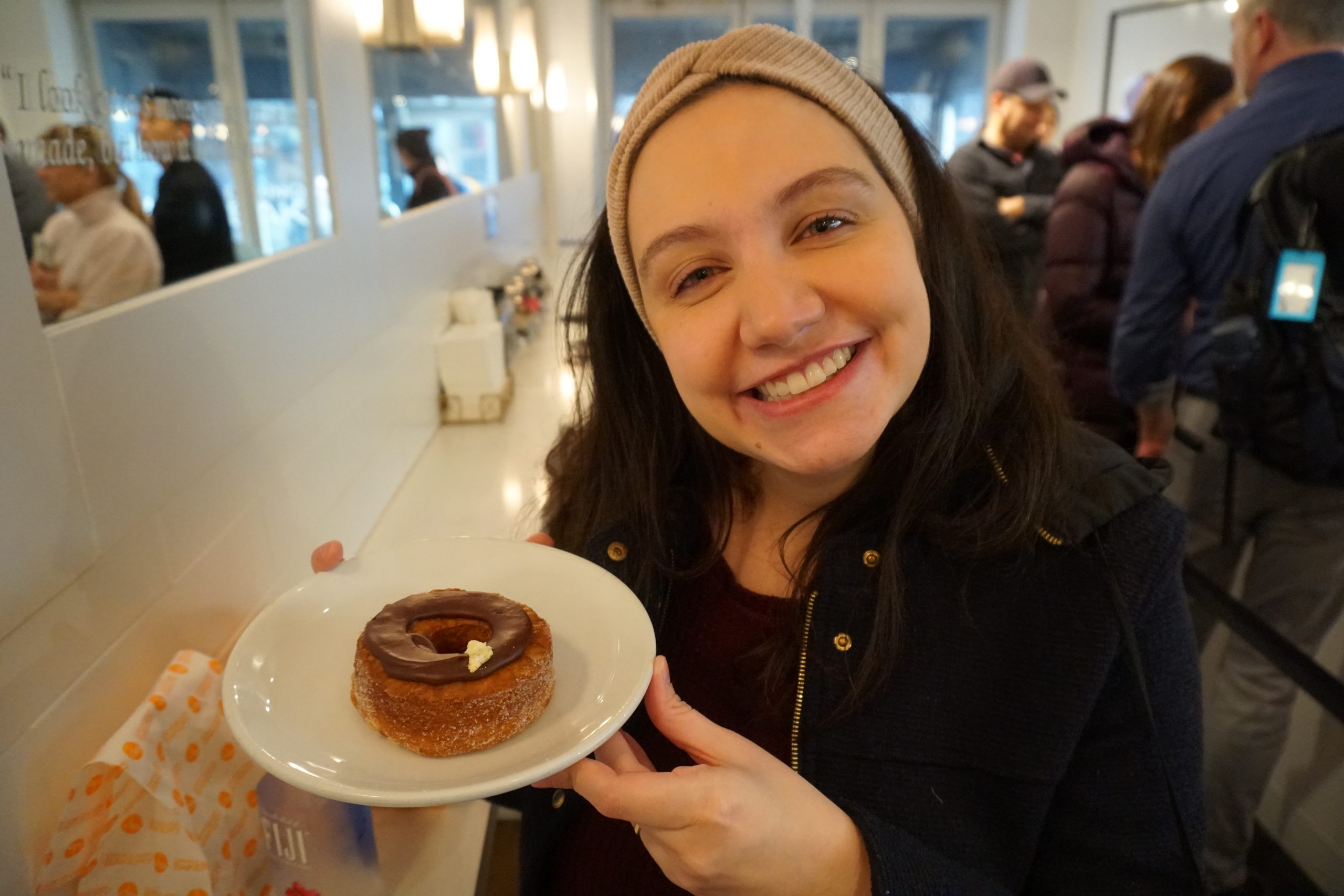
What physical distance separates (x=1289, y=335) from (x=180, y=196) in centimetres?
200

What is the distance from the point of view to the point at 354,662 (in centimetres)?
86

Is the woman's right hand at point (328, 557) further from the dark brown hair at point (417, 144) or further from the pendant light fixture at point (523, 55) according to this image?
the pendant light fixture at point (523, 55)

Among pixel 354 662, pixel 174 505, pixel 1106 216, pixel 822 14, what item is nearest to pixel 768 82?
pixel 354 662

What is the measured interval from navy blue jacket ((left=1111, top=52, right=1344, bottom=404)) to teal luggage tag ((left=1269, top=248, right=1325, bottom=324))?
191 millimetres

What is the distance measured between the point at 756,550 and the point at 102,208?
886 millimetres

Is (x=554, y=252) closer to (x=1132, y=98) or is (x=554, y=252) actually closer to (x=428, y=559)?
(x=1132, y=98)

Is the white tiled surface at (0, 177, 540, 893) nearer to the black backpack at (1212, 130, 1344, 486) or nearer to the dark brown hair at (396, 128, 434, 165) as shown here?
the dark brown hair at (396, 128, 434, 165)

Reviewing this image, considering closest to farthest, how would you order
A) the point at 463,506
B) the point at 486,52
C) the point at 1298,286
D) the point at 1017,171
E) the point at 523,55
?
the point at 1298,286, the point at 463,506, the point at 1017,171, the point at 486,52, the point at 523,55

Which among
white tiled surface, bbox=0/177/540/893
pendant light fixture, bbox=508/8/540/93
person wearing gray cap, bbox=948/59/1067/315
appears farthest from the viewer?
pendant light fixture, bbox=508/8/540/93

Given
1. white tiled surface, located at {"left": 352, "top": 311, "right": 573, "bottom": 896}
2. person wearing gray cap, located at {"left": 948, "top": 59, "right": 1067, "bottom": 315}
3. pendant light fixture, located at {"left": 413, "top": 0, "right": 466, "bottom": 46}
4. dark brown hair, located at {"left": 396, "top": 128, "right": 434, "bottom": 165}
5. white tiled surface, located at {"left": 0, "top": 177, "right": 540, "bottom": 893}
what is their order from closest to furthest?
1. white tiled surface, located at {"left": 0, "top": 177, "right": 540, "bottom": 893}
2. white tiled surface, located at {"left": 352, "top": 311, "right": 573, "bottom": 896}
3. dark brown hair, located at {"left": 396, "top": 128, "right": 434, "bottom": 165}
4. pendant light fixture, located at {"left": 413, "top": 0, "right": 466, "bottom": 46}
5. person wearing gray cap, located at {"left": 948, "top": 59, "right": 1067, "bottom": 315}

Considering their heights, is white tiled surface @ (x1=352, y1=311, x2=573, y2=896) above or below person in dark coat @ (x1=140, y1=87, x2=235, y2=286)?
below

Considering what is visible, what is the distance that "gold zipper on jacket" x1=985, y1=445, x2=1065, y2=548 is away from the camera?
0.92 m

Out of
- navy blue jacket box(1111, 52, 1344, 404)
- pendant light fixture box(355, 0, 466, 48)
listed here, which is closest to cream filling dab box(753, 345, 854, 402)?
navy blue jacket box(1111, 52, 1344, 404)

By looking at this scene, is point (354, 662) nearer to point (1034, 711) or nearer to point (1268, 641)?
point (1034, 711)
